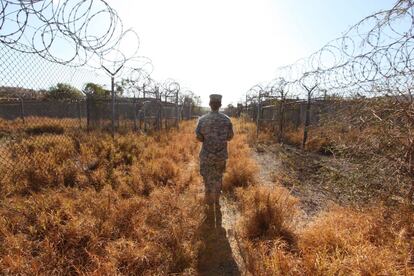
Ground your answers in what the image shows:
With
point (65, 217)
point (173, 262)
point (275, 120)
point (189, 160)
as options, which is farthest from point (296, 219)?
point (275, 120)

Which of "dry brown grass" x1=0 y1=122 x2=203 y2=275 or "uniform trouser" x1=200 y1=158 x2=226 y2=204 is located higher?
"uniform trouser" x1=200 y1=158 x2=226 y2=204

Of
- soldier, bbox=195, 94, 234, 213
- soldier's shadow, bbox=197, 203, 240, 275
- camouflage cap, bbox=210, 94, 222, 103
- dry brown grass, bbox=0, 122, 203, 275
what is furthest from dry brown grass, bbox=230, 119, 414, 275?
camouflage cap, bbox=210, 94, 222, 103

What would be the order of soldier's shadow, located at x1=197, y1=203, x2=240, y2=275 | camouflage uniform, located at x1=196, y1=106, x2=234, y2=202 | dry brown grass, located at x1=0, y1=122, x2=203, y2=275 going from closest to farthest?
dry brown grass, located at x1=0, y1=122, x2=203, y2=275
soldier's shadow, located at x1=197, y1=203, x2=240, y2=275
camouflage uniform, located at x1=196, y1=106, x2=234, y2=202

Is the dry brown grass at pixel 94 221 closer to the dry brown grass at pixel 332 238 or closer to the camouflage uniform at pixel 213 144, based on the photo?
the camouflage uniform at pixel 213 144

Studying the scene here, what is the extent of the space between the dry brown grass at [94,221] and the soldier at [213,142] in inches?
17.9

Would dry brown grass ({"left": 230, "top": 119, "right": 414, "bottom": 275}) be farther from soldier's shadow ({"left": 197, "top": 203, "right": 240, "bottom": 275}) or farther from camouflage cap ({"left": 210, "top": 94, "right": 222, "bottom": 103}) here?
camouflage cap ({"left": 210, "top": 94, "right": 222, "bottom": 103})

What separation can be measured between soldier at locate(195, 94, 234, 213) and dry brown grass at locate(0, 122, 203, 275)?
455mm

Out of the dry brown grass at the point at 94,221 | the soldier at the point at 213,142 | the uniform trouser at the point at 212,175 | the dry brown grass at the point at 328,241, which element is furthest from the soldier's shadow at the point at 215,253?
the soldier at the point at 213,142

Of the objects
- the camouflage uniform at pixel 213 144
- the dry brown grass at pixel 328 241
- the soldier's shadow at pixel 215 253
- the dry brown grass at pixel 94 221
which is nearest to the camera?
the dry brown grass at pixel 328 241

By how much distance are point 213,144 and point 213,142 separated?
0.10 ft

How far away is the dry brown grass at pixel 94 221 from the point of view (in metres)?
2.59

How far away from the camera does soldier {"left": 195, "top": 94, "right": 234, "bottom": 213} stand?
423 centimetres

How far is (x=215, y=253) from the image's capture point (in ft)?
10.0

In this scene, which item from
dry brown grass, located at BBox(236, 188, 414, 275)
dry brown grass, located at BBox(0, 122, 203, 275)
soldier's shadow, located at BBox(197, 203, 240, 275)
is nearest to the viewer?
dry brown grass, located at BBox(236, 188, 414, 275)
